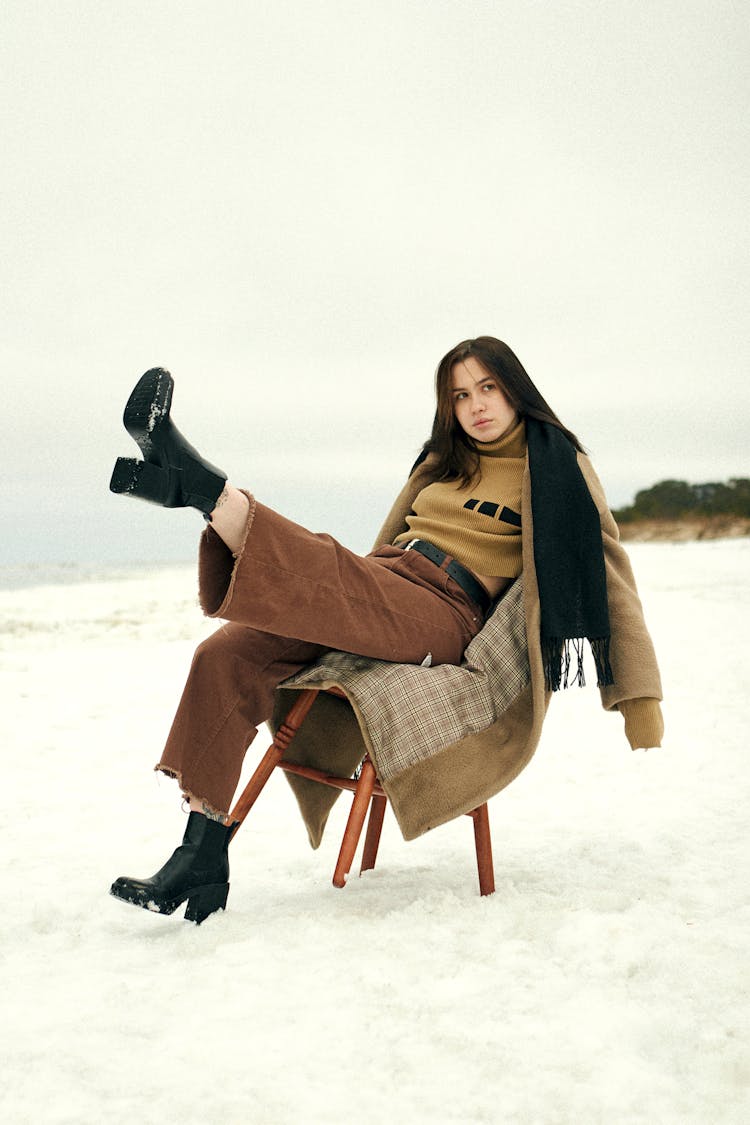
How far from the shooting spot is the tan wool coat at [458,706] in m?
2.36

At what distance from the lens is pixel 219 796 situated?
235cm

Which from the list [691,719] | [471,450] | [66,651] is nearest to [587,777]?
[691,719]

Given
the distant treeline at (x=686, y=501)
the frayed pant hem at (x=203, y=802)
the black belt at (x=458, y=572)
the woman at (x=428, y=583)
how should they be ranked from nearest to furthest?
the woman at (x=428, y=583) → the frayed pant hem at (x=203, y=802) → the black belt at (x=458, y=572) → the distant treeline at (x=686, y=501)

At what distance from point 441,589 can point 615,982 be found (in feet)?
3.67

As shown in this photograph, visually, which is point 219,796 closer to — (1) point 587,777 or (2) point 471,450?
→ (2) point 471,450

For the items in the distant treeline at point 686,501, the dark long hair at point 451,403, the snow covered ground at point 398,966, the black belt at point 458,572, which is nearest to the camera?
the snow covered ground at point 398,966

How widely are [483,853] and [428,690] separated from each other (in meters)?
0.50

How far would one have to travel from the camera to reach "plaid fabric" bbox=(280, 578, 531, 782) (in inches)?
93.0

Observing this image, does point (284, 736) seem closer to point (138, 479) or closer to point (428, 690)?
point (428, 690)

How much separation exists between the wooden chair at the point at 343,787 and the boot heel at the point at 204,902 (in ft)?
0.52

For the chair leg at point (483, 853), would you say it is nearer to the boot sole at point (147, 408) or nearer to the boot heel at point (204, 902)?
the boot heel at point (204, 902)

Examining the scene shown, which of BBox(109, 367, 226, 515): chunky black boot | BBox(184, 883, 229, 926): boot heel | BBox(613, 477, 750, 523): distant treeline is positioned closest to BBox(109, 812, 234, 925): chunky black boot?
BBox(184, 883, 229, 926): boot heel

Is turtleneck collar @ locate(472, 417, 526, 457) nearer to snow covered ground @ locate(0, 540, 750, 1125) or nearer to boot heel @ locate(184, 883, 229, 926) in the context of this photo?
snow covered ground @ locate(0, 540, 750, 1125)

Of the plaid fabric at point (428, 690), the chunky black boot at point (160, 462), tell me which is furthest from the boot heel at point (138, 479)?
the plaid fabric at point (428, 690)
